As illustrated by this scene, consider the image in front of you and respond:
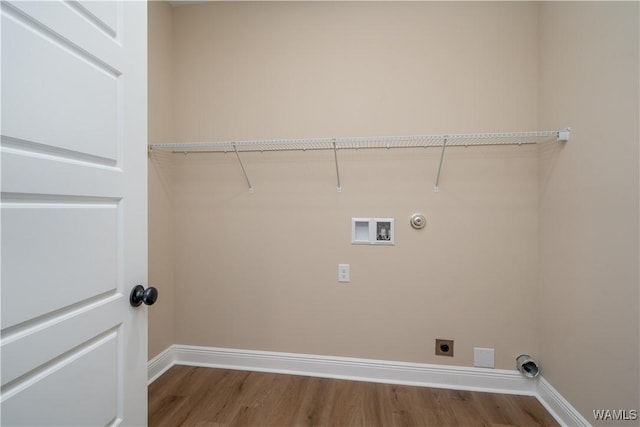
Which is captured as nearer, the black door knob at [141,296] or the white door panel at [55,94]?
the white door panel at [55,94]

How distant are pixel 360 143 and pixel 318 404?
1626 millimetres

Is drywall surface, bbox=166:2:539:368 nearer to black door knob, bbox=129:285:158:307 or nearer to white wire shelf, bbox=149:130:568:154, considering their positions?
white wire shelf, bbox=149:130:568:154

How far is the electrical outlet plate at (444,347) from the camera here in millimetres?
1799

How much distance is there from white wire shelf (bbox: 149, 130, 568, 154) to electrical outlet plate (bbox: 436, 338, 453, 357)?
1273 millimetres

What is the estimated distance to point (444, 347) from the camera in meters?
1.80

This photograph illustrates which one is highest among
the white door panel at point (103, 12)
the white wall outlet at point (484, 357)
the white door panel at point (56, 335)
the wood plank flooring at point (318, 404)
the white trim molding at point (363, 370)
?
the white door panel at point (103, 12)

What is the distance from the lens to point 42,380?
0.64 m

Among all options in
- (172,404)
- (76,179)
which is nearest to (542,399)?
(172,404)

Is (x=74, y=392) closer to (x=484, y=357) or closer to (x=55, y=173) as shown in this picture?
(x=55, y=173)

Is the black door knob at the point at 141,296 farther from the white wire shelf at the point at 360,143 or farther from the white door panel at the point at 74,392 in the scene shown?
the white wire shelf at the point at 360,143

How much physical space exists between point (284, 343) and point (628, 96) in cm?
222

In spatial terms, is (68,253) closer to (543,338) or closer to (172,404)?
(172,404)

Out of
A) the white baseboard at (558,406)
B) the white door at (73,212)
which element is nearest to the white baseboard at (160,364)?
the white door at (73,212)

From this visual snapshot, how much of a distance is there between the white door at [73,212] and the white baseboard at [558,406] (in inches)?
77.6
